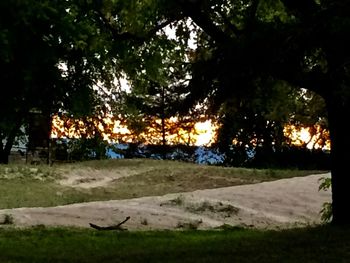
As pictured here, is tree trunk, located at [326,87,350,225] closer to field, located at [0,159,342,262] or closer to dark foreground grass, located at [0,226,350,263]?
field, located at [0,159,342,262]

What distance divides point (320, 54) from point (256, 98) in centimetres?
242

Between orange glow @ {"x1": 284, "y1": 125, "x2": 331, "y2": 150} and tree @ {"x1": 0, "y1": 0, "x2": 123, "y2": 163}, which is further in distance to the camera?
orange glow @ {"x1": 284, "y1": 125, "x2": 331, "y2": 150}

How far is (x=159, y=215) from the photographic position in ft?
46.3

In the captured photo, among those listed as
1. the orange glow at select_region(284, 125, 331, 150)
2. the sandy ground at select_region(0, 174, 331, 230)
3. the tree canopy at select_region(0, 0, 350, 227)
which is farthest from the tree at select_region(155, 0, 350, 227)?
the orange glow at select_region(284, 125, 331, 150)

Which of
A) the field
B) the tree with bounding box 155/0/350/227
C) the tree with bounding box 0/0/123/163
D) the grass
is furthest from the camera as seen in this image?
the grass

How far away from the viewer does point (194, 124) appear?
4241 cm

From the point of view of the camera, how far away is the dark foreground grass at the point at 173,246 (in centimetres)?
768

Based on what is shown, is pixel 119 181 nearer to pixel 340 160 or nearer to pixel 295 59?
pixel 340 160

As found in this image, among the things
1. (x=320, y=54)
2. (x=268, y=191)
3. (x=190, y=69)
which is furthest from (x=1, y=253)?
(x=268, y=191)

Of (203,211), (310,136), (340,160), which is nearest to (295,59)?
(340,160)

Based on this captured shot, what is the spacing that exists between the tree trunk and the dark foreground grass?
0.59m

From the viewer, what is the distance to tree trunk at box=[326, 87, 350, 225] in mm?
10844

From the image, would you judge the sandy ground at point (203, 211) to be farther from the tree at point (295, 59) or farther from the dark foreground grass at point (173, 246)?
the tree at point (295, 59)

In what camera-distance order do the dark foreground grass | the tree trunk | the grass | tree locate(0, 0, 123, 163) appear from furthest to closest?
the grass
the tree trunk
tree locate(0, 0, 123, 163)
the dark foreground grass
